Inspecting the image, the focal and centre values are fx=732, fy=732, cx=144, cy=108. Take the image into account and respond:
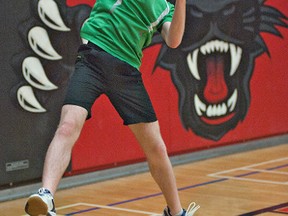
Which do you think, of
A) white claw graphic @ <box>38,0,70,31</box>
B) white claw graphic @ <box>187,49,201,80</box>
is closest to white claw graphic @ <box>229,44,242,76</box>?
white claw graphic @ <box>187,49,201,80</box>

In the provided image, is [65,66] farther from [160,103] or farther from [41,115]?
[160,103]

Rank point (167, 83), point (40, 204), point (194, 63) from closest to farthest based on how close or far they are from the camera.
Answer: point (40, 204)
point (167, 83)
point (194, 63)

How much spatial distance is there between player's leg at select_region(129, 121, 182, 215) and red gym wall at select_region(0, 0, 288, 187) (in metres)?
1.94

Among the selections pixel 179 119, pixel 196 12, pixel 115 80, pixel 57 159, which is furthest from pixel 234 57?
pixel 57 159

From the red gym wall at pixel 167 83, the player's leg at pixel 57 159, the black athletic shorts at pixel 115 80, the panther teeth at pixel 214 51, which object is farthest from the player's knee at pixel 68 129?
the panther teeth at pixel 214 51

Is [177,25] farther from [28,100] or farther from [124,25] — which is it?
[28,100]

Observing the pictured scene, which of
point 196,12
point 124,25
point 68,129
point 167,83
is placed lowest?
point 167,83

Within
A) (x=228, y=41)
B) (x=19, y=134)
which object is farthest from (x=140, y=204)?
(x=228, y=41)

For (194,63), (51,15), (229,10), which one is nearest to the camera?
(51,15)

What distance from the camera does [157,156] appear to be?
445 centimetres

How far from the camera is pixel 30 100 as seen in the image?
20.2 feet

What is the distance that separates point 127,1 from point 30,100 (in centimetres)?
205

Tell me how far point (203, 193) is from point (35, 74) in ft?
5.69

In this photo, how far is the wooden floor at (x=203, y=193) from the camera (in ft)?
18.2
